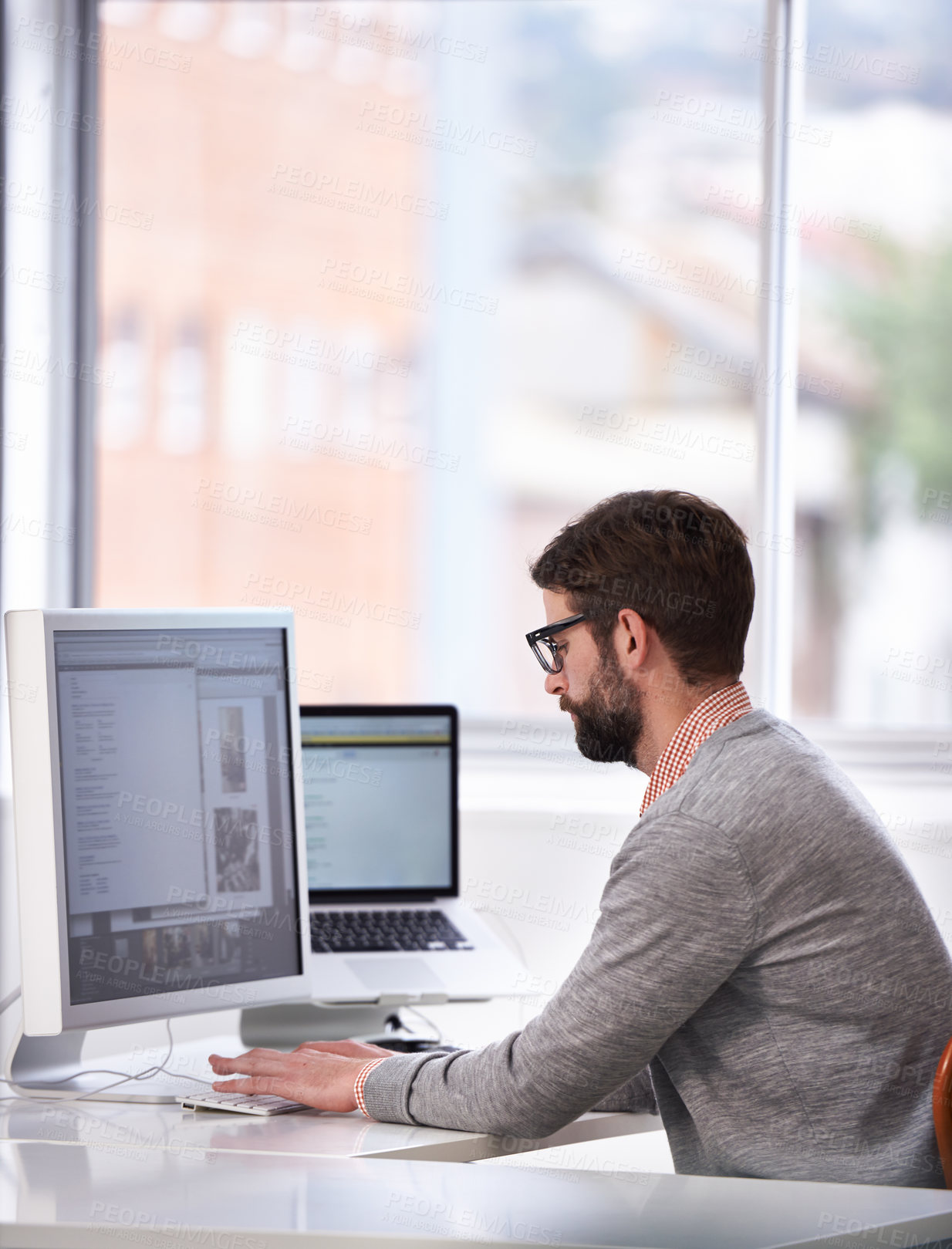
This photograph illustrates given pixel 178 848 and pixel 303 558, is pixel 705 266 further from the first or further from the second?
pixel 178 848

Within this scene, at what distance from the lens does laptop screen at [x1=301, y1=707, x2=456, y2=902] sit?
192 cm

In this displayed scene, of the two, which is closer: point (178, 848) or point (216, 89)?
point (178, 848)

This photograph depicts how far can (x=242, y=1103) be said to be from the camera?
1381mm

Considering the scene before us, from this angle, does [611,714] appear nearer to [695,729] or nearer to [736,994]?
[695,729]

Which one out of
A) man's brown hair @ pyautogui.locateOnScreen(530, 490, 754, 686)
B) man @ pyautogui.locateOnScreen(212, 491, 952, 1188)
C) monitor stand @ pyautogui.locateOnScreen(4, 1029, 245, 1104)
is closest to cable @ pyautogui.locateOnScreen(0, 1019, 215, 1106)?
monitor stand @ pyautogui.locateOnScreen(4, 1029, 245, 1104)

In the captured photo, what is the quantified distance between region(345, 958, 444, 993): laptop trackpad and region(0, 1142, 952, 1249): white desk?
0.59 meters

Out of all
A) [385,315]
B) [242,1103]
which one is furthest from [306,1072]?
[385,315]

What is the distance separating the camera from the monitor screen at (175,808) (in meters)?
1.35

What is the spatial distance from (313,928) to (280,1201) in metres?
0.86

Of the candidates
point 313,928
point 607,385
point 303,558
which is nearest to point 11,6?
point 303,558

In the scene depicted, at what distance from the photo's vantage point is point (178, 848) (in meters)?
1.44

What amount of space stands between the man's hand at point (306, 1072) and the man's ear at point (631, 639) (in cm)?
52

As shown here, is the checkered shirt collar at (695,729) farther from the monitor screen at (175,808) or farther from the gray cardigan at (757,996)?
the monitor screen at (175,808)

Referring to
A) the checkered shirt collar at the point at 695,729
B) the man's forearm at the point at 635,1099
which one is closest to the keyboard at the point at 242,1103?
the man's forearm at the point at 635,1099
